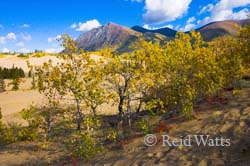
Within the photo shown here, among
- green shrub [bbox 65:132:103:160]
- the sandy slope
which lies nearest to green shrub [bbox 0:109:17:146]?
the sandy slope

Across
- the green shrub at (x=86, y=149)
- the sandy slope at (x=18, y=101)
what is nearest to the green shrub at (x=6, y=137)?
the sandy slope at (x=18, y=101)

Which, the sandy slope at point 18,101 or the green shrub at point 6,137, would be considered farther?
the sandy slope at point 18,101

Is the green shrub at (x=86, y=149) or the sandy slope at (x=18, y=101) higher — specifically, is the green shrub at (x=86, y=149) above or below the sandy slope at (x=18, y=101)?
below

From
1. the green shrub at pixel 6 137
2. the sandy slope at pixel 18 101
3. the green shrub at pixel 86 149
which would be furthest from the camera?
the sandy slope at pixel 18 101

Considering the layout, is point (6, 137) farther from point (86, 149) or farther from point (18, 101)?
point (18, 101)

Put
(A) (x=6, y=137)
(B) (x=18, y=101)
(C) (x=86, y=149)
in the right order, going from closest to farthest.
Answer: (C) (x=86, y=149)
(A) (x=6, y=137)
(B) (x=18, y=101)

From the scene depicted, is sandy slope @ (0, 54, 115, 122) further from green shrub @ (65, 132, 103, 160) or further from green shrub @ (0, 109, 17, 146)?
green shrub @ (65, 132, 103, 160)

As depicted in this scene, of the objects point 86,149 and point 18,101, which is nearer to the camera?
point 86,149

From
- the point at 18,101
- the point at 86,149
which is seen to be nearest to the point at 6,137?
the point at 86,149

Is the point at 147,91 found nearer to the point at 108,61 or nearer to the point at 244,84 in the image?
the point at 108,61

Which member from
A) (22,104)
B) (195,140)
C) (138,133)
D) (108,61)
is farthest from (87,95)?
(22,104)

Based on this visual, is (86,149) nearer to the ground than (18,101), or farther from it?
nearer to the ground

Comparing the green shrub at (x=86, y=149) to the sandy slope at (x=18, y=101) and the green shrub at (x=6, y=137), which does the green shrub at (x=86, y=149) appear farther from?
the sandy slope at (x=18, y=101)

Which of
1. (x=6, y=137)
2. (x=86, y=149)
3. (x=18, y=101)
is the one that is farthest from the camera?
(x=18, y=101)
